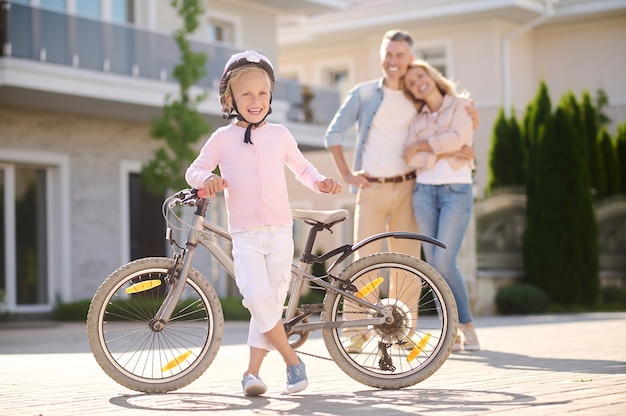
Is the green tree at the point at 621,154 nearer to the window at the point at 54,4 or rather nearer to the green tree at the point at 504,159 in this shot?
the green tree at the point at 504,159

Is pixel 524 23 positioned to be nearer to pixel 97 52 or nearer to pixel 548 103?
pixel 548 103

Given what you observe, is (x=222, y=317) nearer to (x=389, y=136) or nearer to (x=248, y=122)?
(x=248, y=122)

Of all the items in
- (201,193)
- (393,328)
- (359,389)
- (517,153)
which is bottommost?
(359,389)

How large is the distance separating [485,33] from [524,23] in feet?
4.02

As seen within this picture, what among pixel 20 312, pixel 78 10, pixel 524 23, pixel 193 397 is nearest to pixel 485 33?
pixel 524 23

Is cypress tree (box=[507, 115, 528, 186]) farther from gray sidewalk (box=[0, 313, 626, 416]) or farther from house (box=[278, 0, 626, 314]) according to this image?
gray sidewalk (box=[0, 313, 626, 416])

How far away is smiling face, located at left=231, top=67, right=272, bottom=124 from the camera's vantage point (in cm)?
596

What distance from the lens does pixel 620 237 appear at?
2280 cm

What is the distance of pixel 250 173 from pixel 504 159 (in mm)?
19096

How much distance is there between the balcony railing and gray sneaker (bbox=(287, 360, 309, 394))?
12.5 metres

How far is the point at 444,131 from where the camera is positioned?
8.31 meters

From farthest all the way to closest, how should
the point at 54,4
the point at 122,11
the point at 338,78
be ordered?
1. the point at 338,78
2. the point at 122,11
3. the point at 54,4

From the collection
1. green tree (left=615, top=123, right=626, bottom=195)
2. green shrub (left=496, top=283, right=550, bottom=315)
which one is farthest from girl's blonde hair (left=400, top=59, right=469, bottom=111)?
green tree (left=615, top=123, right=626, bottom=195)

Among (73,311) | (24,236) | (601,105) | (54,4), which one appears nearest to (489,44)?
(601,105)
